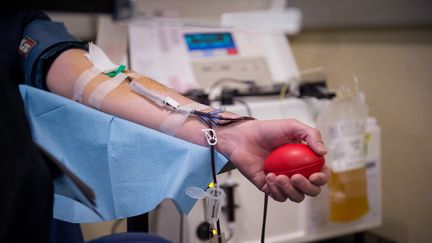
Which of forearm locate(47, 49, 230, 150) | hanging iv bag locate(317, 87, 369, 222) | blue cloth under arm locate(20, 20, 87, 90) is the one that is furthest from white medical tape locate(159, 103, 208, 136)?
hanging iv bag locate(317, 87, 369, 222)

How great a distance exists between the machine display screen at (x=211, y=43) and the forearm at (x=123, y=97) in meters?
0.68

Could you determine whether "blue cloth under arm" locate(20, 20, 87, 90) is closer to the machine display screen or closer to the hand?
the hand

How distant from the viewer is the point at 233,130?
2.27ft

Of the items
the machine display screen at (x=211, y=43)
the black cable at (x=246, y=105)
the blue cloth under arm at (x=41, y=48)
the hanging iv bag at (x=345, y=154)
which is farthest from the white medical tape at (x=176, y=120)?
the machine display screen at (x=211, y=43)

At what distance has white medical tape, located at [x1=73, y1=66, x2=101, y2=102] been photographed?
0.76 metres

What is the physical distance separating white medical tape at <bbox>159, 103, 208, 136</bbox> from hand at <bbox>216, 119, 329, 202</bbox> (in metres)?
0.06

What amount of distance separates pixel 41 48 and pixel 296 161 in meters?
0.57

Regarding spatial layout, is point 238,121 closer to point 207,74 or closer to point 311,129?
point 311,129

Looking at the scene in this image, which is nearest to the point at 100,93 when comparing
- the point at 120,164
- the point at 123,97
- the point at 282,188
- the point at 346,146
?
the point at 123,97

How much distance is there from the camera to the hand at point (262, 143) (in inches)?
23.7

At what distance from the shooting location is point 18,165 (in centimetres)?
44

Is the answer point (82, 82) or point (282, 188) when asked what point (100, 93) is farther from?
point (282, 188)

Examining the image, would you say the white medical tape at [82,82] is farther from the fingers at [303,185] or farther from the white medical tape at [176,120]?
the fingers at [303,185]

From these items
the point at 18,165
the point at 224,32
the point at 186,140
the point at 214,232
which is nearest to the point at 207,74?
the point at 224,32
